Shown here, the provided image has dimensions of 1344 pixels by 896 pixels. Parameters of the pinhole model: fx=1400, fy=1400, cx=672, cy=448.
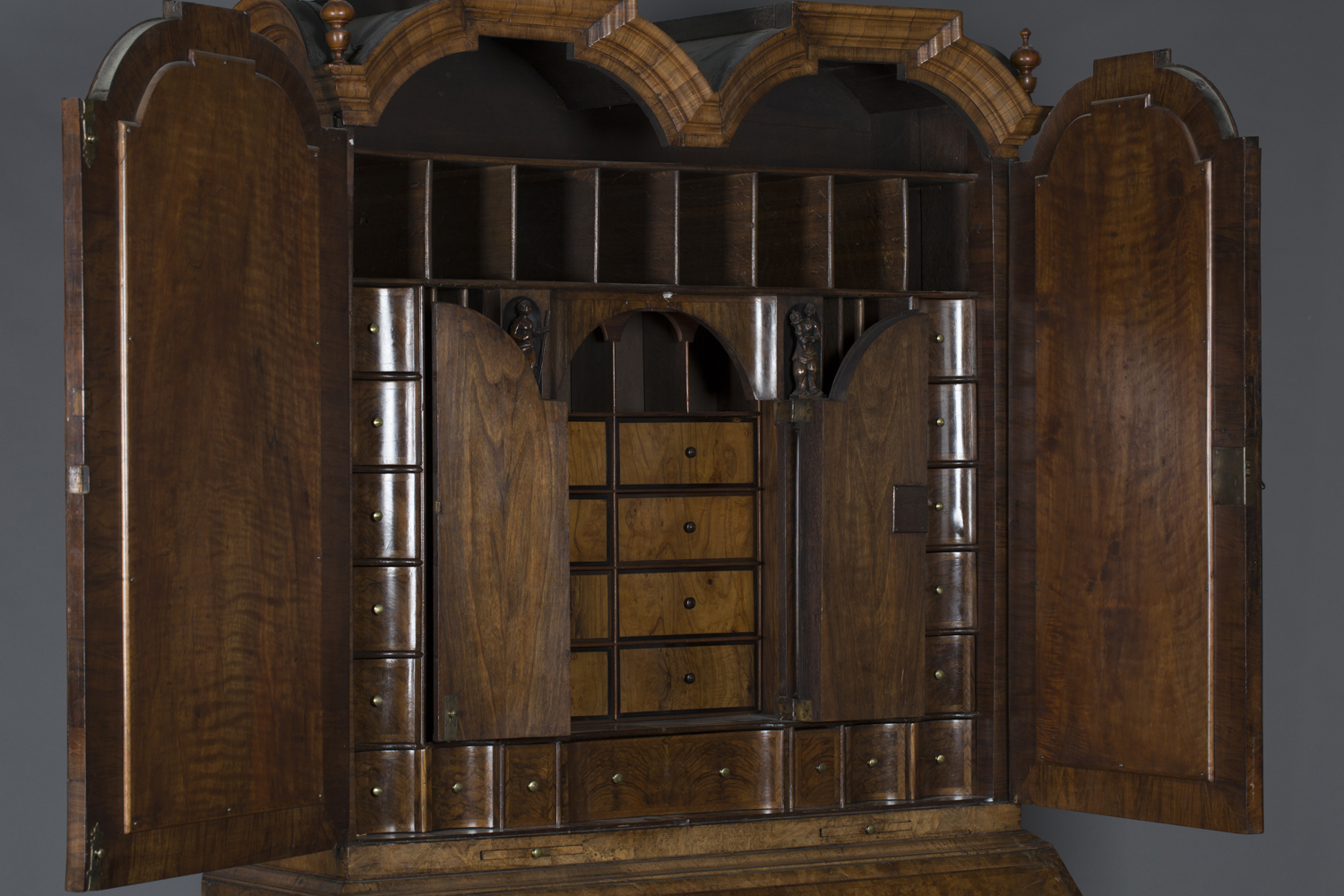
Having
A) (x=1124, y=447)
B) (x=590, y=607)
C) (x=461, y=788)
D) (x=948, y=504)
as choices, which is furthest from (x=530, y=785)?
(x=1124, y=447)

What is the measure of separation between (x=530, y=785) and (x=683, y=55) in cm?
201

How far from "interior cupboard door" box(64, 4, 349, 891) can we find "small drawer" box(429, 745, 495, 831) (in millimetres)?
252

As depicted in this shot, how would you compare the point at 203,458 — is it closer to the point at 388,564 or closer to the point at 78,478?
the point at 78,478

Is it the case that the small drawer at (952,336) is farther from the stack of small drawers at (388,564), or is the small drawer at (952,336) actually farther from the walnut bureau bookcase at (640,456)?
the stack of small drawers at (388,564)

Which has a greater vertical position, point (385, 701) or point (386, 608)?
point (386, 608)

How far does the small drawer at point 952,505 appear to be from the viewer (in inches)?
164

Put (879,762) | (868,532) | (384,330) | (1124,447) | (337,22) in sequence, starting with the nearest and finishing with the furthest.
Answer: (337,22), (384,330), (1124,447), (868,532), (879,762)

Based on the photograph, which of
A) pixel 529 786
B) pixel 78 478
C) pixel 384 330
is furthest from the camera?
pixel 529 786

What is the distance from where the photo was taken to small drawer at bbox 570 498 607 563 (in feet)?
13.7

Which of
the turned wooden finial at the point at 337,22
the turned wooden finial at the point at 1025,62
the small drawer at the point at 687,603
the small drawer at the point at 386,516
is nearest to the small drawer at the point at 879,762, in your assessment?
the small drawer at the point at 687,603

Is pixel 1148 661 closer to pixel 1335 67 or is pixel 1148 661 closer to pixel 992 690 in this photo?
pixel 992 690

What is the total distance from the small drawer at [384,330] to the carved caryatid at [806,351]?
109 centimetres

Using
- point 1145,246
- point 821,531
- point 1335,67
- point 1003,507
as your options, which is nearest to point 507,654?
point 821,531

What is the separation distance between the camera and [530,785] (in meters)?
3.81
